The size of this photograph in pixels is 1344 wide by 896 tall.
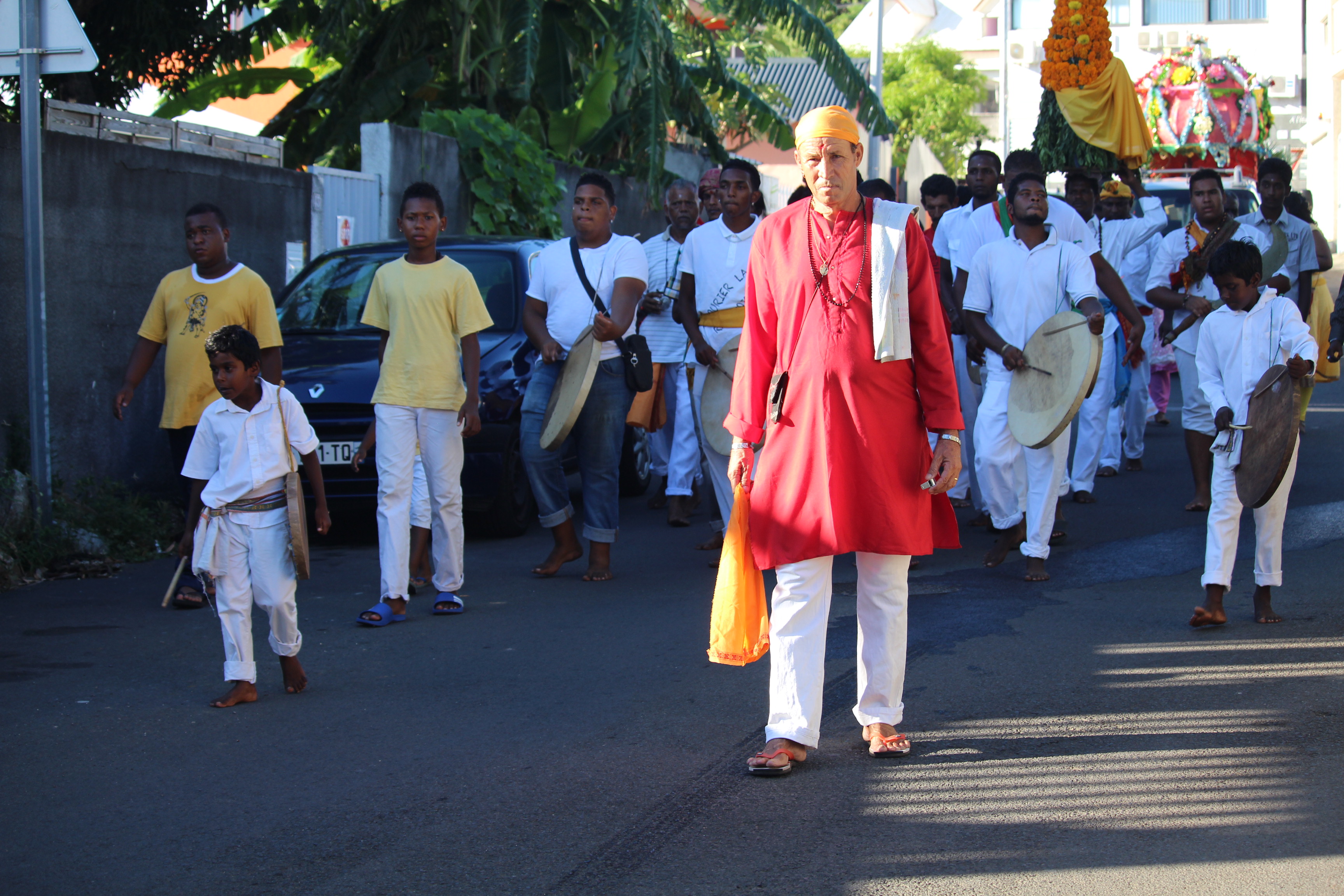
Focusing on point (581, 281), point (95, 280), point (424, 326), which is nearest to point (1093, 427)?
point (581, 281)

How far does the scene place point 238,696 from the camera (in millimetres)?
5320

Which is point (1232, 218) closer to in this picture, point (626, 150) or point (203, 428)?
point (203, 428)

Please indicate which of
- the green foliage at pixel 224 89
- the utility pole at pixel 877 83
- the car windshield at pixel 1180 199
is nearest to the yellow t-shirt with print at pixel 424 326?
the green foliage at pixel 224 89

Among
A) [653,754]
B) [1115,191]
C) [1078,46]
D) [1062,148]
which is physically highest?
[1078,46]

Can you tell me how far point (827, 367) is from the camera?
442 centimetres

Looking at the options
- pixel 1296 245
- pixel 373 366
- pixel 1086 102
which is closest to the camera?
pixel 373 366

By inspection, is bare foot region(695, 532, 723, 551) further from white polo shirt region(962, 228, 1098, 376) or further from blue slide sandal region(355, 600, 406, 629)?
blue slide sandal region(355, 600, 406, 629)

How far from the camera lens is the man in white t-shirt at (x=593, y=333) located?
7.41m

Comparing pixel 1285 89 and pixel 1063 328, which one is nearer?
pixel 1063 328

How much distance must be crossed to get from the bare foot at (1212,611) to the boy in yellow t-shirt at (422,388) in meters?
3.32

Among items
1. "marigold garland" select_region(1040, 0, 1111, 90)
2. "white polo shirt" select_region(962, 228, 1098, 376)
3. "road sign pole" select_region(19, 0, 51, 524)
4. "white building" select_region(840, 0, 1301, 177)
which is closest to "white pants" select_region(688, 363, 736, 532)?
"white polo shirt" select_region(962, 228, 1098, 376)

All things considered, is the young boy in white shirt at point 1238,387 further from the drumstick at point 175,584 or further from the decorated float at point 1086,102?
the decorated float at point 1086,102

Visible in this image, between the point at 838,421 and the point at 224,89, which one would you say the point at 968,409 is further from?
the point at 224,89

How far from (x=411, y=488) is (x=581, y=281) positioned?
152 cm
